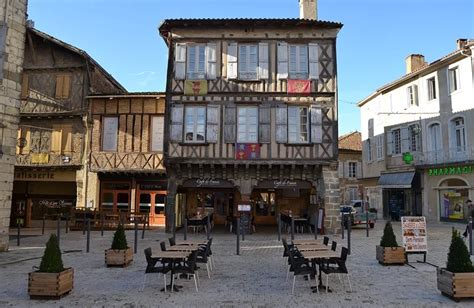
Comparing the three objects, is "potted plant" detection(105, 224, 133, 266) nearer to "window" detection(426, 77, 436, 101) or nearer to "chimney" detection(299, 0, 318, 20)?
"chimney" detection(299, 0, 318, 20)

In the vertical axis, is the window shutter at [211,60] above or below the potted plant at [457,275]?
above

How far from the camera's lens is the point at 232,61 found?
1591cm

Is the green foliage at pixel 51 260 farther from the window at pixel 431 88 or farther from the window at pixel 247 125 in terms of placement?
the window at pixel 431 88

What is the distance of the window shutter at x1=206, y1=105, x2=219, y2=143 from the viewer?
1564 centimetres

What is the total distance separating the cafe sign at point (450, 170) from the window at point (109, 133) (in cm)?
1667

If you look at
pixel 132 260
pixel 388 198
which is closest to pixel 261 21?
pixel 132 260

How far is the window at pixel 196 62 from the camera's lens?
1598 cm

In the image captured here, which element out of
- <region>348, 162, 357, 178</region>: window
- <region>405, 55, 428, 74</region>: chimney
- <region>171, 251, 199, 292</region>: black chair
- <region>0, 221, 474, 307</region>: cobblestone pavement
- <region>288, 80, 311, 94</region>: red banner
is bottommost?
<region>0, 221, 474, 307</region>: cobblestone pavement

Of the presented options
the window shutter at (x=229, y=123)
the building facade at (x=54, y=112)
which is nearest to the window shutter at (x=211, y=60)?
the window shutter at (x=229, y=123)

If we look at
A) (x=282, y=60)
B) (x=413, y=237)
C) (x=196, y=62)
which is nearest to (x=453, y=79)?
(x=282, y=60)

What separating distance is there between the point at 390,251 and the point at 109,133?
46.2 ft

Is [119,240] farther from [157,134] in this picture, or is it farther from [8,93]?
[157,134]

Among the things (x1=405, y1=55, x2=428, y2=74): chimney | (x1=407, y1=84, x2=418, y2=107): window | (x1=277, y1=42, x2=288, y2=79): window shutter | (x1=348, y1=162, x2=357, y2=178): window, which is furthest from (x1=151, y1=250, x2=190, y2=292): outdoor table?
(x1=348, y1=162, x2=357, y2=178): window

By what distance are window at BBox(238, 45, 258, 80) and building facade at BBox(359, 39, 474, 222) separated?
36.1 feet
